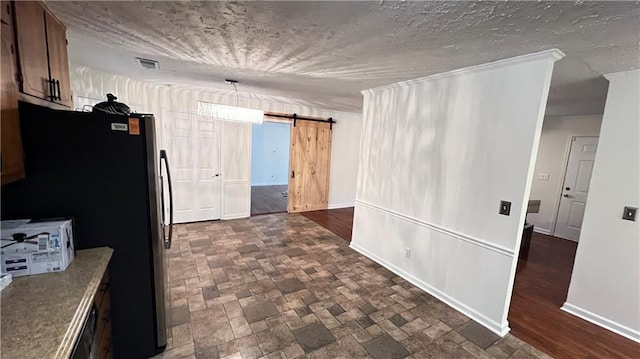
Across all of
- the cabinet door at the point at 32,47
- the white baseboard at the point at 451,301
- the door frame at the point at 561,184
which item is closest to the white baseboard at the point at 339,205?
the white baseboard at the point at 451,301

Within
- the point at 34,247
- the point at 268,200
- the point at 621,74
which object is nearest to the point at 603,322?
the point at 621,74

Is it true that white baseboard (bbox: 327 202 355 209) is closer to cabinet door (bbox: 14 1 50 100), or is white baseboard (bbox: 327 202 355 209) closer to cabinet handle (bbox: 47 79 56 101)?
cabinet handle (bbox: 47 79 56 101)

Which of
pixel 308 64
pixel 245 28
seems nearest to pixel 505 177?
pixel 308 64

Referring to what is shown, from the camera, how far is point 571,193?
5133 millimetres

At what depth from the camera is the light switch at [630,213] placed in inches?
93.2

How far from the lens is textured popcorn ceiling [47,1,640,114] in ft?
4.93

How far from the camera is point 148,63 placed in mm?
2916

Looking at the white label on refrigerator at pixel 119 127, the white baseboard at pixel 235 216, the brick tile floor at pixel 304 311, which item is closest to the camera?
the white label on refrigerator at pixel 119 127

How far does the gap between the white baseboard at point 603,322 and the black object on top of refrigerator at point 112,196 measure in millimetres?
3924

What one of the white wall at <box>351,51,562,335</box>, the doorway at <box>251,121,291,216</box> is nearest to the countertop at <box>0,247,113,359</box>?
the white wall at <box>351,51,562,335</box>

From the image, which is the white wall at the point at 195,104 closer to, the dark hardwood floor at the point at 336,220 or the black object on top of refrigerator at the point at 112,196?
the dark hardwood floor at the point at 336,220

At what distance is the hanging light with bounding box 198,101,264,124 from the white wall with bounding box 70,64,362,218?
1.41 meters

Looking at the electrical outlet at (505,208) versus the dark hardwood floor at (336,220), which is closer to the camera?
the electrical outlet at (505,208)

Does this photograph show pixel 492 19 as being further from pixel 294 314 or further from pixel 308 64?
pixel 294 314
